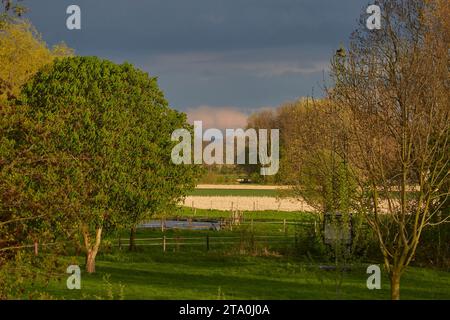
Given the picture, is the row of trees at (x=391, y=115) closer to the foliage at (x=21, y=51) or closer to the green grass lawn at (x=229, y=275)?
the green grass lawn at (x=229, y=275)

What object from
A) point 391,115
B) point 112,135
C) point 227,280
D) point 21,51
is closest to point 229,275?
point 227,280

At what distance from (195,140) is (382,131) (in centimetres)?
2018

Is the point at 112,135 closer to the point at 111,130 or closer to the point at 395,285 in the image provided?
the point at 111,130

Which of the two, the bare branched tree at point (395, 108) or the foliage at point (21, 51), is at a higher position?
the foliage at point (21, 51)

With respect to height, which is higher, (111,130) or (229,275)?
(111,130)

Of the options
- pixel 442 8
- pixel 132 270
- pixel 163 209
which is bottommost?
pixel 132 270

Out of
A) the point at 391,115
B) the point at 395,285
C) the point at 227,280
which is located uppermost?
the point at 391,115

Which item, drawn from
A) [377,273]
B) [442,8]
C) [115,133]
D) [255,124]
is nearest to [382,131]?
[377,273]

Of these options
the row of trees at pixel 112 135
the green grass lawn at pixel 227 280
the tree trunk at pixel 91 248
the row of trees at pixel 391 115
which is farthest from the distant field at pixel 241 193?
the row of trees at pixel 391 115

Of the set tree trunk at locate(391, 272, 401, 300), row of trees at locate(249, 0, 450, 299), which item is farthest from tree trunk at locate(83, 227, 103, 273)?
tree trunk at locate(391, 272, 401, 300)

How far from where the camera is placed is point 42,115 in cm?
3272

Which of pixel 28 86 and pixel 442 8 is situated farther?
pixel 442 8
